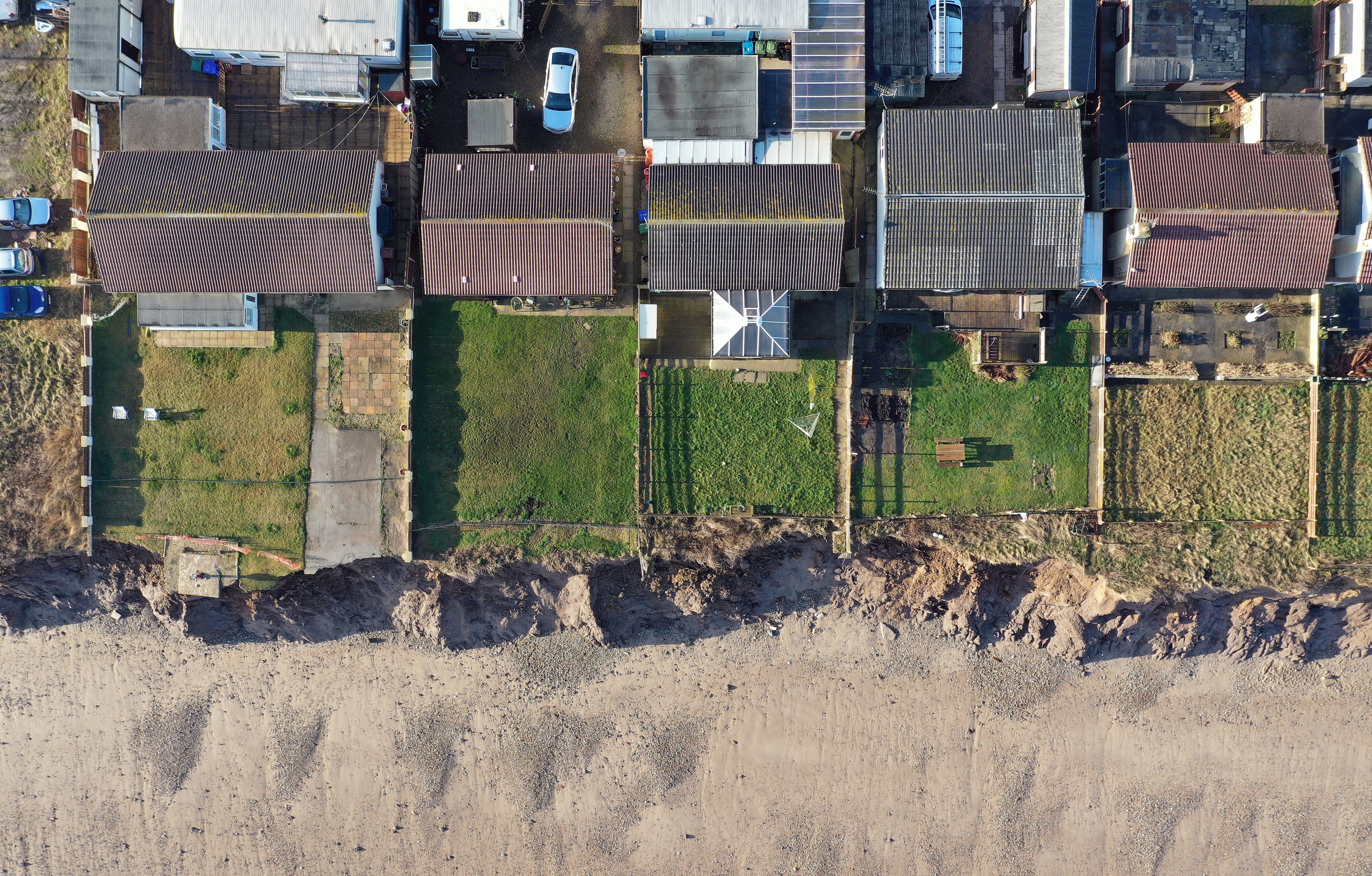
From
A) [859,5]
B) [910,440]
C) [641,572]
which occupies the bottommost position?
[641,572]

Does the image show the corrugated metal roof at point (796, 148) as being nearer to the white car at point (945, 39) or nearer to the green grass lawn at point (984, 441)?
the white car at point (945, 39)

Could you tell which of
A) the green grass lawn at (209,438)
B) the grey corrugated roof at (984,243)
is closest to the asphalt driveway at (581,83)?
the green grass lawn at (209,438)

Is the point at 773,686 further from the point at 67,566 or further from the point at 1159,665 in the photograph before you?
the point at 67,566

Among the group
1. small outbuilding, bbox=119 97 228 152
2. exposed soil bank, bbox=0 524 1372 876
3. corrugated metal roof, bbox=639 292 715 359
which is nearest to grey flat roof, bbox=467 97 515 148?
corrugated metal roof, bbox=639 292 715 359

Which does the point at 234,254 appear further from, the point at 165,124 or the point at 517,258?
the point at 517,258

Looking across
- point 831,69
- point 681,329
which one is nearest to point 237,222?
point 681,329

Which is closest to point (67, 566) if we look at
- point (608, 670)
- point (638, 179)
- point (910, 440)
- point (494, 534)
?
point (494, 534)
